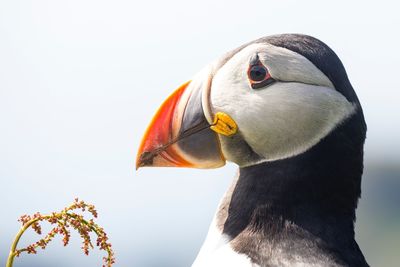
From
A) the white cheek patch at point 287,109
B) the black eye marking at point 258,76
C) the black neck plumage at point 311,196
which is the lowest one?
the black neck plumage at point 311,196

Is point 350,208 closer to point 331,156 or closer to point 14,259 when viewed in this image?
point 331,156

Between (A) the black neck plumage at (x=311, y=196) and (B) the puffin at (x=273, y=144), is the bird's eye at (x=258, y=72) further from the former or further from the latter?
(A) the black neck plumage at (x=311, y=196)

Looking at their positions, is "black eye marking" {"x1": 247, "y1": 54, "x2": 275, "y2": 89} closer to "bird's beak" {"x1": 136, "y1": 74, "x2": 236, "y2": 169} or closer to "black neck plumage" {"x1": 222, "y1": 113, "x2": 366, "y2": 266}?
"bird's beak" {"x1": 136, "y1": 74, "x2": 236, "y2": 169}

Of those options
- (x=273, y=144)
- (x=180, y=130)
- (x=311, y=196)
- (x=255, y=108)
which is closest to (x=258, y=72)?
(x=255, y=108)

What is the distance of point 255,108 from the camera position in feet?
18.9

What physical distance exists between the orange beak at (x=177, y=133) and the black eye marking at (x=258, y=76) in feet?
0.98

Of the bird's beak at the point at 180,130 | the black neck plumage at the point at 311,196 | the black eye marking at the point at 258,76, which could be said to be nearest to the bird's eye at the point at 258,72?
the black eye marking at the point at 258,76

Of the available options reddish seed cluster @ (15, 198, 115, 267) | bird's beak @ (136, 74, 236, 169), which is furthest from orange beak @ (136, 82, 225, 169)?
reddish seed cluster @ (15, 198, 115, 267)

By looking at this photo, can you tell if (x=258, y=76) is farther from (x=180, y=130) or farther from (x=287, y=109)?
(x=180, y=130)

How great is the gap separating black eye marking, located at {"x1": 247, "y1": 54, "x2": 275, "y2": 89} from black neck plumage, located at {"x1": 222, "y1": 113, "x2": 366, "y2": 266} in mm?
398

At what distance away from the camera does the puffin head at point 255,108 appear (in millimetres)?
5688

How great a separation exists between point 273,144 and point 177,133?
0.49m

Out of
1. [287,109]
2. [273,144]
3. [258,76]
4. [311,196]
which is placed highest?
[258,76]

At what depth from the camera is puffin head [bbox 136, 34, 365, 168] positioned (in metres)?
5.69
